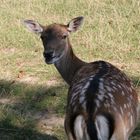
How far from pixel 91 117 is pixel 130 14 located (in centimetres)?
534

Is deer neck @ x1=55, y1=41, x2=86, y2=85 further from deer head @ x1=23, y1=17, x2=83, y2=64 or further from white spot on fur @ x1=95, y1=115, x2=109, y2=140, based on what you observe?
white spot on fur @ x1=95, y1=115, x2=109, y2=140

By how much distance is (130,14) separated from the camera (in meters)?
9.33

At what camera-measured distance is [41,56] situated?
8031 millimetres

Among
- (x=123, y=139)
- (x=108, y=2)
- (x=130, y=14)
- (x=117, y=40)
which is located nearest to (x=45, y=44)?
(x=123, y=139)

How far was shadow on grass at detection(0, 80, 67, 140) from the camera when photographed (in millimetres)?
6094

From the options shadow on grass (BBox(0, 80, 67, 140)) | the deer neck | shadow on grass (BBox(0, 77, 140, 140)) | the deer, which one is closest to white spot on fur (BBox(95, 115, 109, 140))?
the deer

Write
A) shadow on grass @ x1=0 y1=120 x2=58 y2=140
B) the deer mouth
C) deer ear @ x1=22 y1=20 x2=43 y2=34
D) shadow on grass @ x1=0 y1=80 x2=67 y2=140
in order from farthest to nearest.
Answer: deer ear @ x1=22 y1=20 x2=43 y2=34 < shadow on grass @ x1=0 y1=80 x2=67 y2=140 < shadow on grass @ x1=0 y1=120 x2=58 y2=140 < the deer mouth

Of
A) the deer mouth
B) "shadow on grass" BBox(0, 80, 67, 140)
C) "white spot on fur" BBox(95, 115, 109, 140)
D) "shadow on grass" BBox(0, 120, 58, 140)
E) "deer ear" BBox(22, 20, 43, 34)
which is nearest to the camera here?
"white spot on fur" BBox(95, 115, 109, 140)

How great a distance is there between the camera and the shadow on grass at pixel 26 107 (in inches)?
240

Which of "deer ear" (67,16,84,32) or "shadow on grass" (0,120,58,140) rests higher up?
"deer ear" (67,16,84,32)

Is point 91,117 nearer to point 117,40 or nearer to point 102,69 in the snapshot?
point 102,69

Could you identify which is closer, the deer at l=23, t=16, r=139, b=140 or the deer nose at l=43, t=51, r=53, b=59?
the deer at l=23, t=16, r=139, b=140

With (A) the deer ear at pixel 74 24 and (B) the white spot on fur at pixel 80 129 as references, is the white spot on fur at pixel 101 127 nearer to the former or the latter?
(B) the white spot on fur at pixel 80 129

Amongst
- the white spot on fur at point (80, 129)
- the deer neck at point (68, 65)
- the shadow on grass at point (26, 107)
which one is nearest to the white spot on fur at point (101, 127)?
the white spot on fur at point (80, 129)
